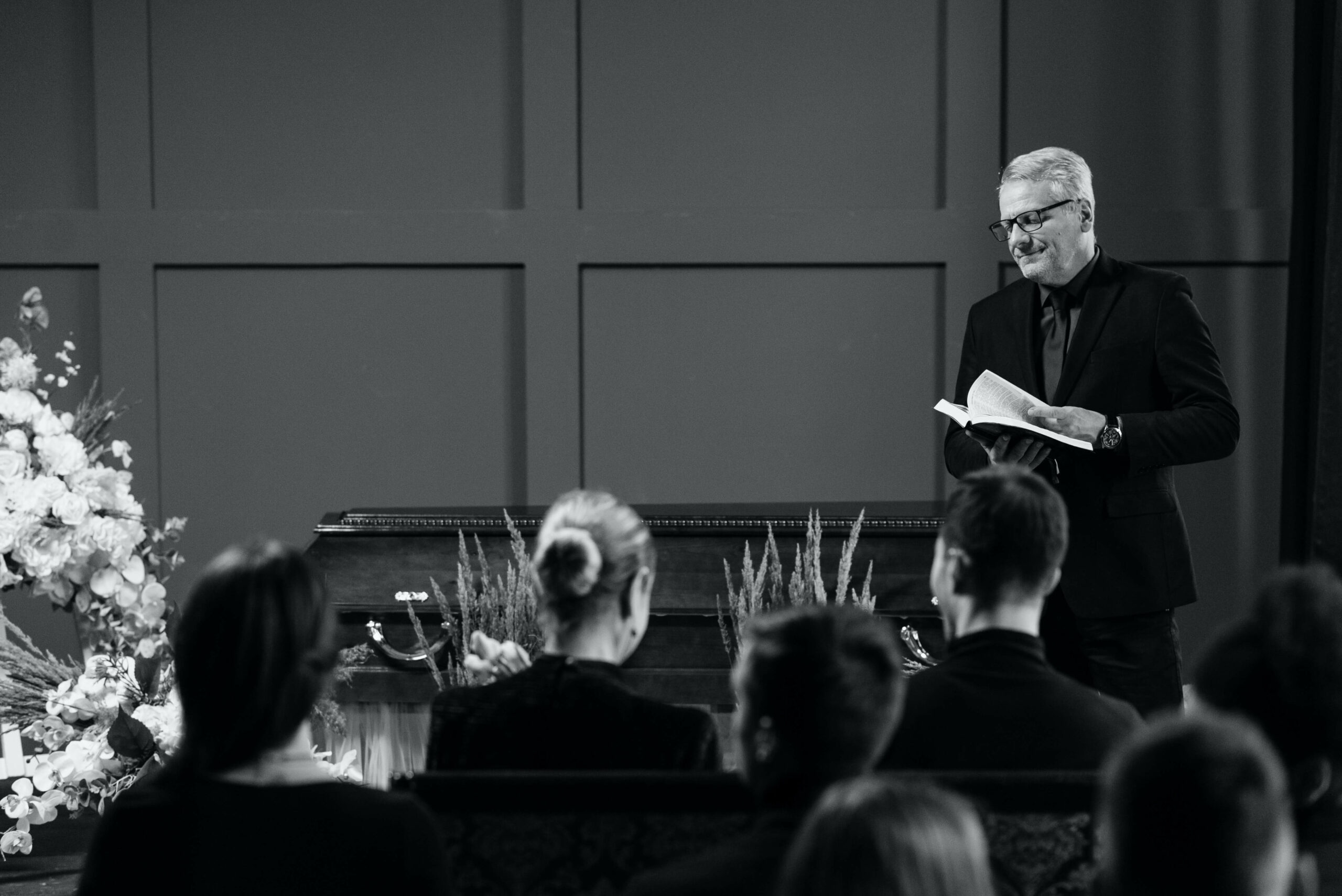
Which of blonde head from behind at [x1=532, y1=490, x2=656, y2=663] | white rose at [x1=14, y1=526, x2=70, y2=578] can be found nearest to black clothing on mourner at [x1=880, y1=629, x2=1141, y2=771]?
blonde head from behind at [x1=532, y1=490, x2=656, y2=663]

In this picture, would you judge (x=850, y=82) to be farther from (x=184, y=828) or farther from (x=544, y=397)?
(x=184, y=828)

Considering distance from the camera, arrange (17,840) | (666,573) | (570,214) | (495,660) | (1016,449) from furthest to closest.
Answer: (570,214)
(666,573)
(17,840)
(1016,449)
(495,660)

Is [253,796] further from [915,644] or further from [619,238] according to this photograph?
[619,238]

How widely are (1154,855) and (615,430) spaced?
4091 mm

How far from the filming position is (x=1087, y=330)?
10.1 feet

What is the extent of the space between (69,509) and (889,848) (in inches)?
91.3

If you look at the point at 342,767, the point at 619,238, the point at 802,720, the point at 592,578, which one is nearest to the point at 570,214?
the point at 619,238

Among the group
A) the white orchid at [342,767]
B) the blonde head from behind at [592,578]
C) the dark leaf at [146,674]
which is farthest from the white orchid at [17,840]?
the blonde head from behind at [592,578]

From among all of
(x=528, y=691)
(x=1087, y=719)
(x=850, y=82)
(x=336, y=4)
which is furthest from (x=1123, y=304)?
(x=336, y=4)

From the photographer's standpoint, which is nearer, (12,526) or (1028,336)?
(12,526)

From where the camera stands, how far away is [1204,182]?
497 cm

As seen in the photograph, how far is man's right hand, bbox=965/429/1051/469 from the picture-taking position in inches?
114

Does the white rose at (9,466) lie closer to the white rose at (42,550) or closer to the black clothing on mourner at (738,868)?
the white rose at (42,550)

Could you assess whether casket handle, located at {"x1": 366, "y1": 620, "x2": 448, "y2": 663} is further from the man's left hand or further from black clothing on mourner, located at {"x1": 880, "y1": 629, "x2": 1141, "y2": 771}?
black clothing on mourner, located at {"x1": 880, "y1": 629, "x2": 1141, "y2": 771}
